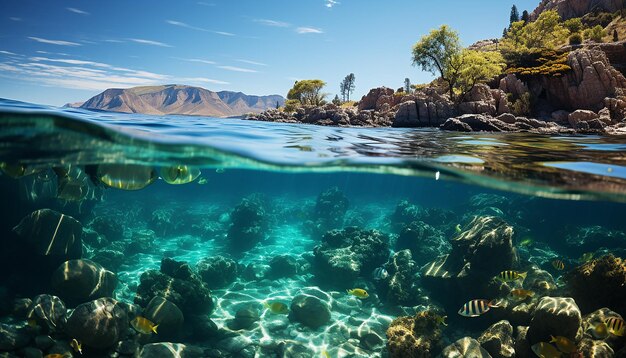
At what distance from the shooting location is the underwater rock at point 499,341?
826 centimetres

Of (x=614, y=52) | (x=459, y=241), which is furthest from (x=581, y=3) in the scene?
(x=459, y=241)

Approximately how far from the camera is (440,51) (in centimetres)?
3559

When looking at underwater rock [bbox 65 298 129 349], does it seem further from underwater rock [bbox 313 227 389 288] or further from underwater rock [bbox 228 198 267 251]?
underwater rock [bbox 228 198 267 251]

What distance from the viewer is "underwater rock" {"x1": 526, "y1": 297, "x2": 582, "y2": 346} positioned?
7.36 metres

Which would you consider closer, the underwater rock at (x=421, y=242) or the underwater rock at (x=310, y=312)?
the underwater rock at (x=310, y=312)

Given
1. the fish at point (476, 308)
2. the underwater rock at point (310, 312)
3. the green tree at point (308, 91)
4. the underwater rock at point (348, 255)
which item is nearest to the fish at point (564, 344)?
the fish at point (476, 308)

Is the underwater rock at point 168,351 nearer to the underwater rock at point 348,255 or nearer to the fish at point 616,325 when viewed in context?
the underwater rock at point 348,255

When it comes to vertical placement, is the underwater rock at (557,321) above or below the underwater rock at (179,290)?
above

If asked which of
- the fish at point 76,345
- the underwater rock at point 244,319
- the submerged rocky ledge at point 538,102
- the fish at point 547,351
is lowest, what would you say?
the underwater rock at point 244,319

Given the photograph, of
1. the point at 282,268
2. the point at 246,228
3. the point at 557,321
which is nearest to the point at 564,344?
the point at 557,321

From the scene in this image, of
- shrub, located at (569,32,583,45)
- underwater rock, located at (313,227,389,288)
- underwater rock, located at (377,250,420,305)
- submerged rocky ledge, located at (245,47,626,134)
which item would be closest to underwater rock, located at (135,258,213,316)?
underwater rock, located at (313,227,389,288)

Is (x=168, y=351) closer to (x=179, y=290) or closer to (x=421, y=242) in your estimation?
(x=179, y=290)

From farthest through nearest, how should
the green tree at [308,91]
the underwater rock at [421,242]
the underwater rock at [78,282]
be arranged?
the green tree at [308,91] < the underwater rock at [421,242] < the underwater rock at [78,282]

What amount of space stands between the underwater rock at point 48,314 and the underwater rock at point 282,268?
853cm
